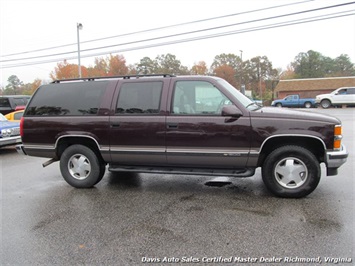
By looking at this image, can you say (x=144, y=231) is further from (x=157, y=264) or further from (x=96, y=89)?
(x=96, y=89)

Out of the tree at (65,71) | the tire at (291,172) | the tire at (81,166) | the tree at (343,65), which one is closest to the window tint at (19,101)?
the tire at (81,166)

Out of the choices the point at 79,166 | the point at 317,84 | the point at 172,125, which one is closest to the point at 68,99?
the point at 79,166

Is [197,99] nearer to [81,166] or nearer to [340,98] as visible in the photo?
[81,166]

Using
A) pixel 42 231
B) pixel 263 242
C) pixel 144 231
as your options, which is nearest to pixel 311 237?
pixel 263 242

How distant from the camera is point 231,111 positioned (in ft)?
13.8

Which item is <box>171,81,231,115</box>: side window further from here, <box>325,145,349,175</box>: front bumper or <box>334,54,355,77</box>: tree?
<box>334,54,355,77</box>: tree

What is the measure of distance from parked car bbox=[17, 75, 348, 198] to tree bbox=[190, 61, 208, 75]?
66.8 meters

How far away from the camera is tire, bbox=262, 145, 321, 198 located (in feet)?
13.7

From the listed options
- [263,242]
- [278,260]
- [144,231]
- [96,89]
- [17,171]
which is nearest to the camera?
[278,260]

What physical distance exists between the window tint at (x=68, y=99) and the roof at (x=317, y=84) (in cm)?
→ 4565

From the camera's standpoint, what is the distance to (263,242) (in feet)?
10.1

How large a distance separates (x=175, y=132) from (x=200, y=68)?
71.5 m

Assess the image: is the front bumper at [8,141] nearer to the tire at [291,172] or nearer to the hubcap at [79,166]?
the hubcap at [79,166]

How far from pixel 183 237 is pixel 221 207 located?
3.36 feet
